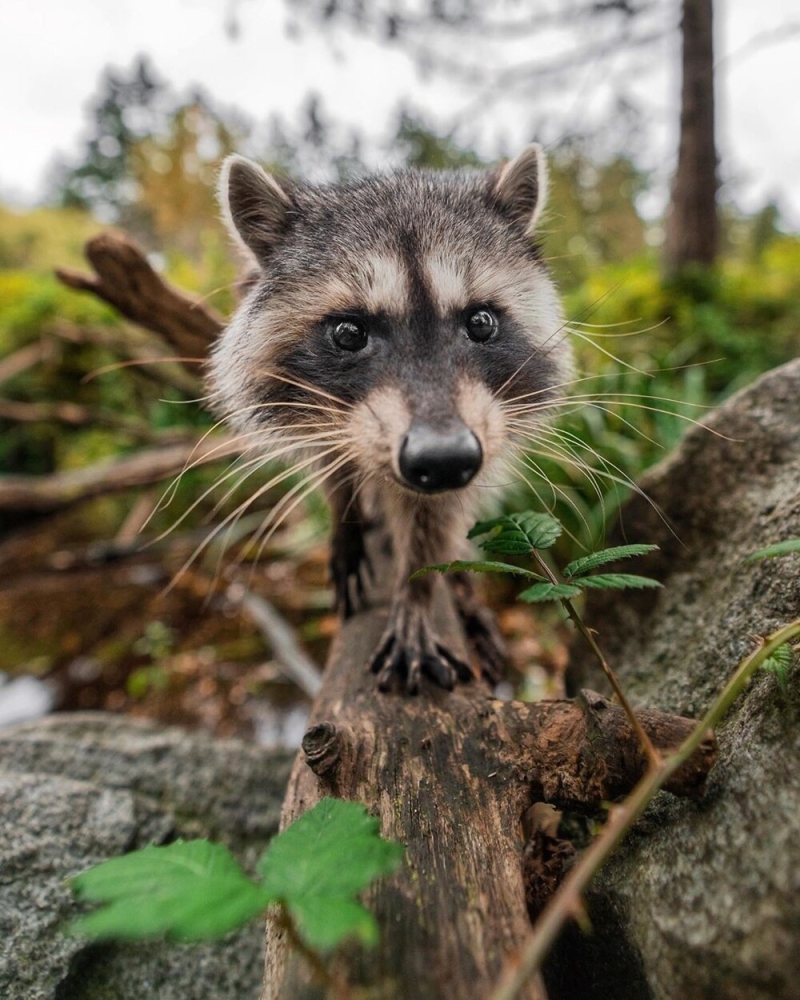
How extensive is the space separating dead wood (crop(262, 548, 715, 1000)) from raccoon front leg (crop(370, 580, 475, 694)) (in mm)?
106

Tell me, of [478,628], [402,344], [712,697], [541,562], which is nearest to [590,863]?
[541,562]

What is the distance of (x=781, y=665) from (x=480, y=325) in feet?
4.12

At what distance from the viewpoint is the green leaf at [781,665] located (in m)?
1.09

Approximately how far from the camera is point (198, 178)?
359 inches

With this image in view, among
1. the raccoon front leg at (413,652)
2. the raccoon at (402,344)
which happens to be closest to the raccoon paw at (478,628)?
the raccoon at (402,344)

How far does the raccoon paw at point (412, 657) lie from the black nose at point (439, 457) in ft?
2.01

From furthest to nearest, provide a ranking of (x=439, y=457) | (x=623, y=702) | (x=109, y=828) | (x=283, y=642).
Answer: (x=283, y=642)
(x=109, y=828)
(x=439, y=457)
(x=623, y=702)

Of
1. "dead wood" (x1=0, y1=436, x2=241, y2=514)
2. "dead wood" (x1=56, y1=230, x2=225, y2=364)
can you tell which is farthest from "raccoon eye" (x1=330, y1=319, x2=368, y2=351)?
"dead wood" (x1=0, y1=436, x2=241, y2=514)

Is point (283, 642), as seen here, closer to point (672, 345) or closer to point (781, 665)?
point (781, 665)

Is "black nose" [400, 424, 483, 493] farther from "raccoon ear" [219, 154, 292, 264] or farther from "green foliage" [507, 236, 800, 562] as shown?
"green foliage" [507, 236, 800, 562]

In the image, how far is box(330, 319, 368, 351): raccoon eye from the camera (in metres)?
1.88

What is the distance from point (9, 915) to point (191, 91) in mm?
7381

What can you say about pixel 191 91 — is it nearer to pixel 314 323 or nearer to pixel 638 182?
pixel 638 182

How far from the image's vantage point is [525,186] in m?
2.32
